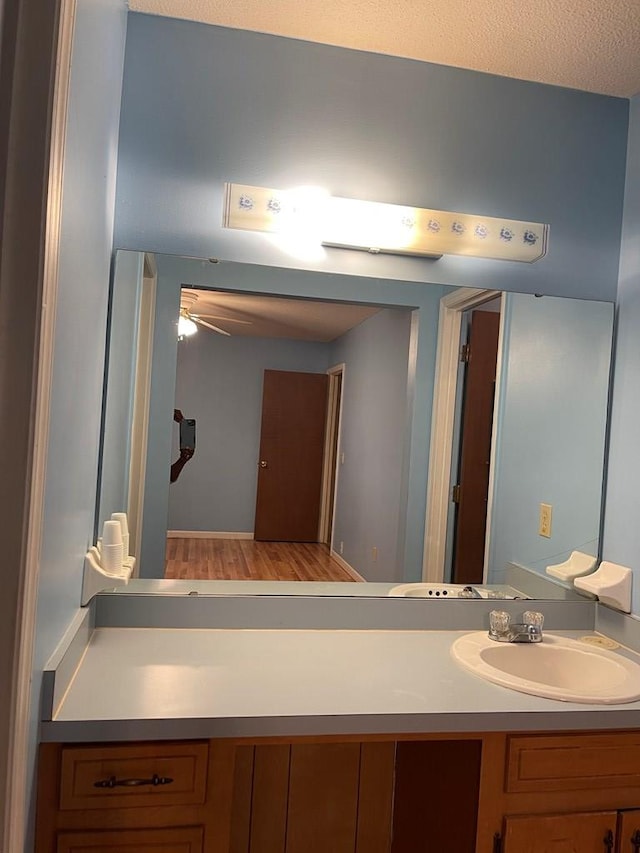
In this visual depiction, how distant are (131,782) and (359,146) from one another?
169cm

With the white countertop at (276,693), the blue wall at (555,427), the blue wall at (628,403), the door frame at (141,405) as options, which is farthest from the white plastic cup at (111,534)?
the blue wall at (628,403)

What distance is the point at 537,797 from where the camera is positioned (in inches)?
58.1

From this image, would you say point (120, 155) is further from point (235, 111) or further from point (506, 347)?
point (506, 347)

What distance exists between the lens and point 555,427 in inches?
82.3

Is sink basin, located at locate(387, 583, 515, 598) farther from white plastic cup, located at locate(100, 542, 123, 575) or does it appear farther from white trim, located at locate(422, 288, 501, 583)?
white plastic cup, located at locate(100, 542, 123, 575)

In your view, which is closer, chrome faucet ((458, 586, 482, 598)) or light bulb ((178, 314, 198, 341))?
light bulb ((178, 314, 198, 341))

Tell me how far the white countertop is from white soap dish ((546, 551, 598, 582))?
0.49 meters

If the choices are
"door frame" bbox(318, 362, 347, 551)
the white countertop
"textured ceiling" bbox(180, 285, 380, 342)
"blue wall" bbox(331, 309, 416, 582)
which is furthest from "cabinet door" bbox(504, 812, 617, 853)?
"textured ceiling" bbox(180, 285, 380, 342)

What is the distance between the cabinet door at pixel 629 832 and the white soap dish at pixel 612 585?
22.4 inches

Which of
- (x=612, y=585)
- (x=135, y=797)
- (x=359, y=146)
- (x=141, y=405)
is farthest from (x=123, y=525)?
(x=612, y=585)

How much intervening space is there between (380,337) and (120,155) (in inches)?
34.2

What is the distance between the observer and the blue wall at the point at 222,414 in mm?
1905

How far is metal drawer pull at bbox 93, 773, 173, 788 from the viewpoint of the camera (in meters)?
1.30

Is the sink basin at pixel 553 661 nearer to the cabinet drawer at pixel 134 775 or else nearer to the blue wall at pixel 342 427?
the blue wall at pixel 342 427
